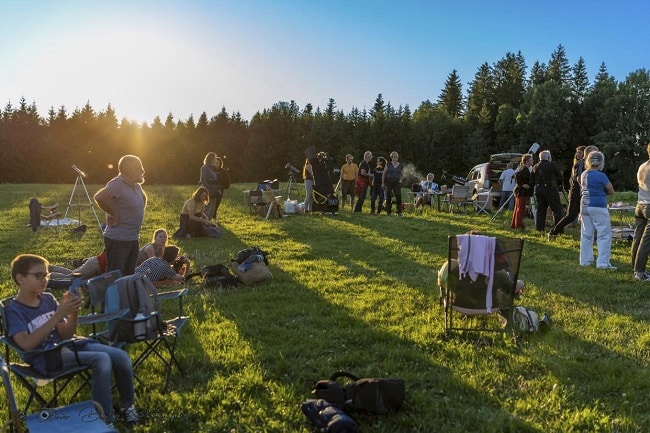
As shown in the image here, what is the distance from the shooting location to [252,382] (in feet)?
12.8

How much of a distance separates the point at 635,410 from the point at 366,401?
5.91 feet

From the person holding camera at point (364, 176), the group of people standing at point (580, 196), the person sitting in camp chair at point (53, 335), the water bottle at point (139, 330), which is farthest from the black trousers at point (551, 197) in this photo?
the person sitting in camp chair at point (53, 335)

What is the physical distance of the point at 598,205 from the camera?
7730mm

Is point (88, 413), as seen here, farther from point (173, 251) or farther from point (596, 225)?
point (596, 225)

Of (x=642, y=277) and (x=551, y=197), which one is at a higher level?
(x=551, y=197)

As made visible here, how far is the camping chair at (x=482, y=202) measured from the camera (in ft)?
50.5

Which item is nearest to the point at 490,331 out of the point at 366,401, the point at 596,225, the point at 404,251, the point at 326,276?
the point at 366,401

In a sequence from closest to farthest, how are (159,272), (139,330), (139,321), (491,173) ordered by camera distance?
(139,321), (139,330), (159,272), (491,173)

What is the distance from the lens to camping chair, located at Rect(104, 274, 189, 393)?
3785mm

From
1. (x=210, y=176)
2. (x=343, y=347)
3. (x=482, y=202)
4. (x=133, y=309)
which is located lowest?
(x=343, y=347)

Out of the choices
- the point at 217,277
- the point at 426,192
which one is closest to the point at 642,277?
the point at 217,277

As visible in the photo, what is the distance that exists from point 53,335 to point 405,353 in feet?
8.77

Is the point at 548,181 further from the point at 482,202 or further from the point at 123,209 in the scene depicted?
the point at 123,209

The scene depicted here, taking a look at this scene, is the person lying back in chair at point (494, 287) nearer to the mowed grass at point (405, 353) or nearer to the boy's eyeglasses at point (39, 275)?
the mowed grass at point (405, 353)
